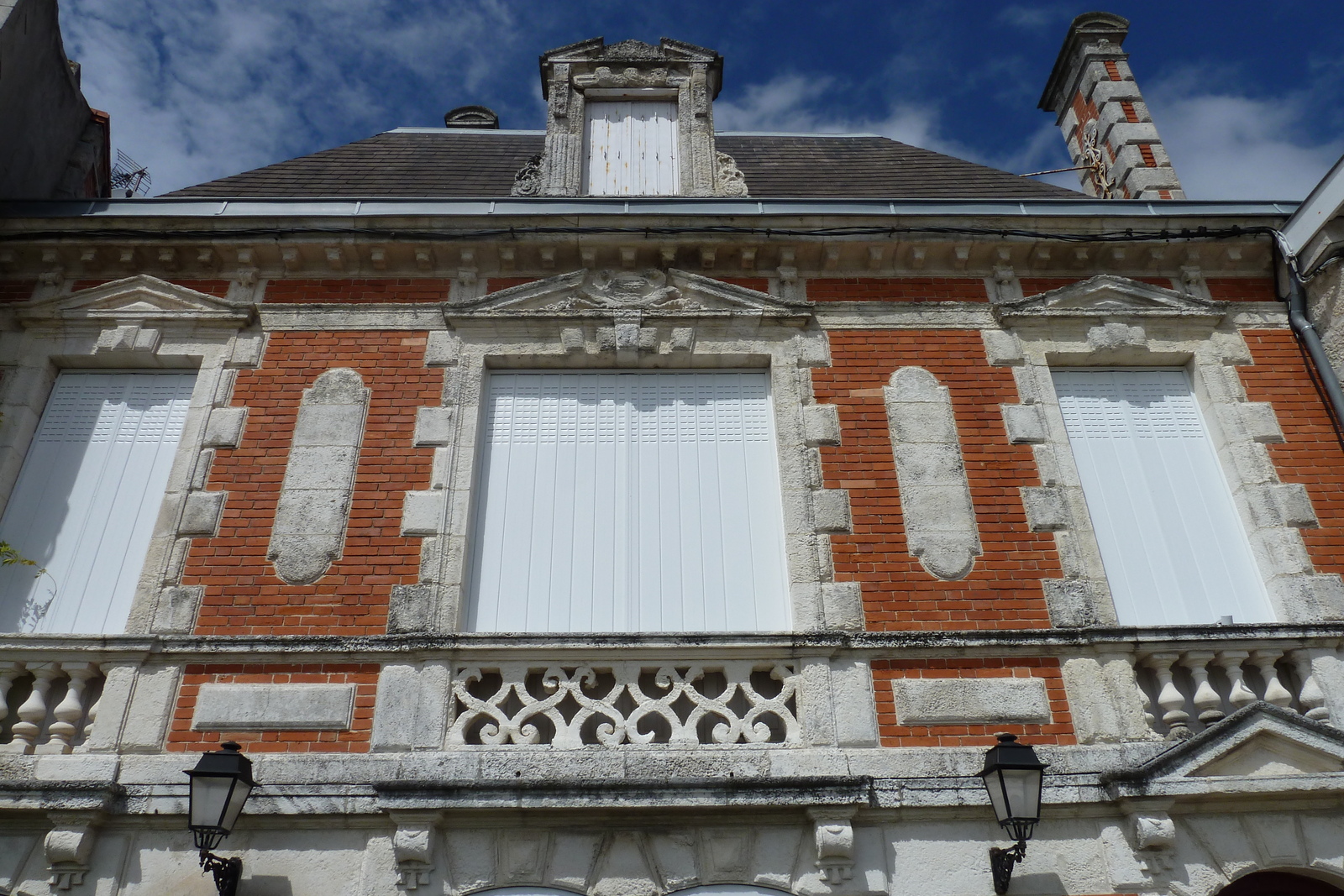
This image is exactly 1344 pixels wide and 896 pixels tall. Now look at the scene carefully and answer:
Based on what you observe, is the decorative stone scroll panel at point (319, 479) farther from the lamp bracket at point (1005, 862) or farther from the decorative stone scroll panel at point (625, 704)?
the lamp bracket at point (1005, 862)

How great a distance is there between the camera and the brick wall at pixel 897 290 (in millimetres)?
6613

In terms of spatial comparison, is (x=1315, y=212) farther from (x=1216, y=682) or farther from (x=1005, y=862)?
(x=1005, y=862)

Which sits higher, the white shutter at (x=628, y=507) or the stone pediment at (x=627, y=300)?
the stone pediment at (x=627, y=300)

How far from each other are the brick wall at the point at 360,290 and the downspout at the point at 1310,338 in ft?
18.5

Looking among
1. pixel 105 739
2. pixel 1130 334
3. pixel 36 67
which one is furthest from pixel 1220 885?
pixel 36 67

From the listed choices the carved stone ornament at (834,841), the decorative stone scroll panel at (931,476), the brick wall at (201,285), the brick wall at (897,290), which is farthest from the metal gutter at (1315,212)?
the brick wall at (201,285)

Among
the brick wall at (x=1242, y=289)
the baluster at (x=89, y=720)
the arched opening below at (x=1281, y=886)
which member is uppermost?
the brick wall at (x=1242, y=289)

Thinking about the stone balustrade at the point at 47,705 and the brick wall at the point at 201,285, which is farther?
the brick wall at the point at 201,285

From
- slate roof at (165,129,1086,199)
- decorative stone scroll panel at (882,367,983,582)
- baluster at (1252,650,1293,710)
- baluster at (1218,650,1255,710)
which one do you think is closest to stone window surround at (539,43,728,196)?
slate roof at (165,129,1086,199)

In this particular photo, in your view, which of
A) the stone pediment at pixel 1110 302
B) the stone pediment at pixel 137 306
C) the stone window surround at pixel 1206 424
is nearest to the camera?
the stone window surround at pixel 1206 424

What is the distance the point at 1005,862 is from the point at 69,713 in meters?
4.60

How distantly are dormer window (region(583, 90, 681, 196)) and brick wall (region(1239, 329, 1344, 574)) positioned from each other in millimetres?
4217

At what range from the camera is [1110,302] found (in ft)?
21.6

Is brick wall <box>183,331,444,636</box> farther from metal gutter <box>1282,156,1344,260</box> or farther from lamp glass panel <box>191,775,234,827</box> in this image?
metal gutter <box>1282,156,1344,260</box>
